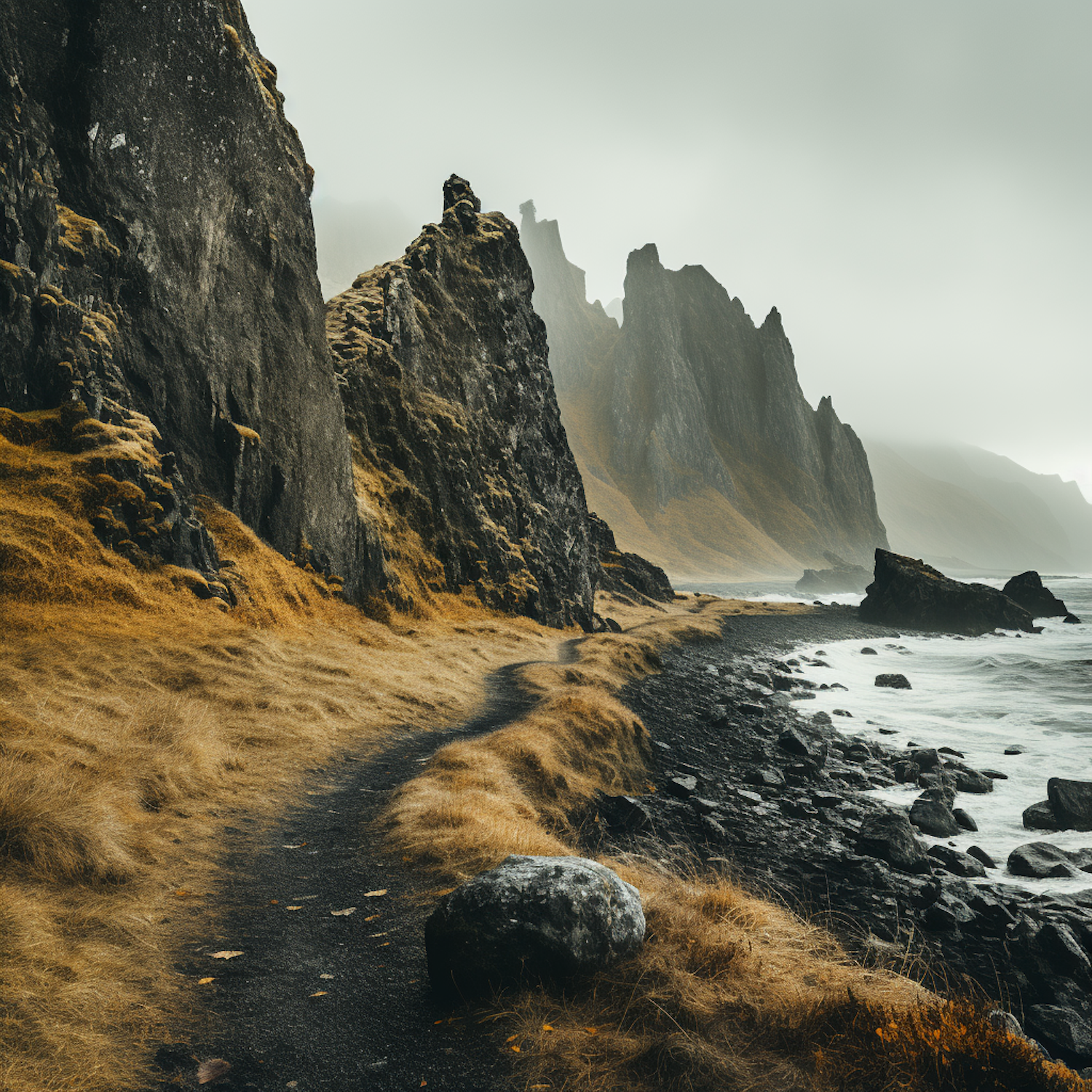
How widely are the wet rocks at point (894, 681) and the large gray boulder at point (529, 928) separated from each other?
99.8 feet

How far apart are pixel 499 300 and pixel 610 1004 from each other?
147 ft

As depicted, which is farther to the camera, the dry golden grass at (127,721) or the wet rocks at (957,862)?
the wet rocks at (957,862)

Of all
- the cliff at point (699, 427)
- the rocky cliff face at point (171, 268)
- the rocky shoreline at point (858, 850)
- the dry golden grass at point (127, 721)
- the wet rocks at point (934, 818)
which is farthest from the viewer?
the cliff at point (699, 427)

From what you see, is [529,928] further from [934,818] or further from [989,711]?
[989,711]

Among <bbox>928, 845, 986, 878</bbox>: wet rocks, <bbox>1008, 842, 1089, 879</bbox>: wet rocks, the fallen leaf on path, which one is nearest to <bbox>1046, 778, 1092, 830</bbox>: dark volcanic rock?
<bbox>1008, 842, 1089, 879</bbox>: wet rocks

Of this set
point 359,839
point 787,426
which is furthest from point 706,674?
point 787,426

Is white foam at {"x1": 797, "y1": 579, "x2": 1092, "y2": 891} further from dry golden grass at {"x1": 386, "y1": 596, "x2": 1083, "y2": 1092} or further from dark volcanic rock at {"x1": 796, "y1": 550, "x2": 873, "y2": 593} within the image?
dark volcanic rock at {"x1": 796, "y1": 550, "x2": 873, "y2": 593}

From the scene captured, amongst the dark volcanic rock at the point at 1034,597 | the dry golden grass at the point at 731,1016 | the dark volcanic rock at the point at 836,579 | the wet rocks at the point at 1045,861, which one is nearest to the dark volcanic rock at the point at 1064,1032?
the dry golden grass at the point at 731,1016

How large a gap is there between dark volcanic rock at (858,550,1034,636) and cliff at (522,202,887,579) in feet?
256

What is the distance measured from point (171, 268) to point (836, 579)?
131m

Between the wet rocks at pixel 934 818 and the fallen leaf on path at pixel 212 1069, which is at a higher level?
the fallen leaf on path at pixel 212 1069

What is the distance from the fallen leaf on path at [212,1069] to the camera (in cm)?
405

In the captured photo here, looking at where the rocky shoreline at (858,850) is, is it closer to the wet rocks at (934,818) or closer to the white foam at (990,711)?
the wet rocks at (934,818)

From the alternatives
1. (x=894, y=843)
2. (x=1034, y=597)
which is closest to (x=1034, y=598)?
(x=1034, y=597)
